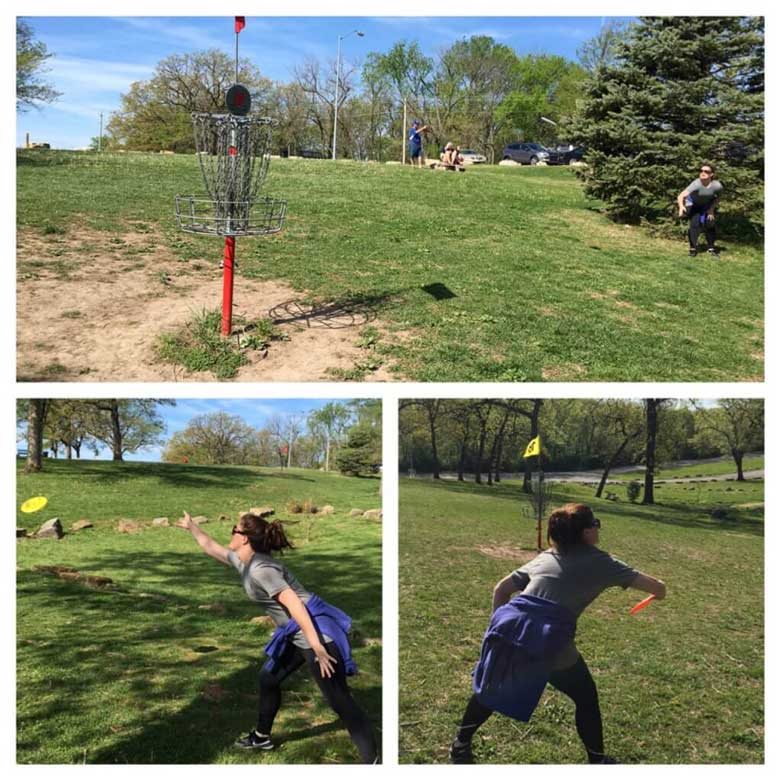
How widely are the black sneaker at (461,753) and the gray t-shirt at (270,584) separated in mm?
1136

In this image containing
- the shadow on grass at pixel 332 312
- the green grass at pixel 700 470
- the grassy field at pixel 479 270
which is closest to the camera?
the green grass at pixel 700 470

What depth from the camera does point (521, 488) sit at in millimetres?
5293

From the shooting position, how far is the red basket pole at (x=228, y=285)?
635 centimetres

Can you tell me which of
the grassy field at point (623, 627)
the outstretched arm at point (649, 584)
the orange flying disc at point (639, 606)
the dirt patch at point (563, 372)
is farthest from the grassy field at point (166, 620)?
the dirt patch at point (563, 372)

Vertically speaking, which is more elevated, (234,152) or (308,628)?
(234,152)

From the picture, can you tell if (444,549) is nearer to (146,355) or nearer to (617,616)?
(617,616)

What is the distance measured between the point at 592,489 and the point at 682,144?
957 centimetres

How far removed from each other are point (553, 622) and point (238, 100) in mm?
4250

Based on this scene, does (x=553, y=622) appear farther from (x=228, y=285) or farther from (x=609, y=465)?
(x=228, y=285)

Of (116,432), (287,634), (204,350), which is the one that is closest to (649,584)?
(287,634)

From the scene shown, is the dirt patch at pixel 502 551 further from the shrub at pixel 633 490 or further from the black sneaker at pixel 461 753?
the black sneaker at pixel 461 753

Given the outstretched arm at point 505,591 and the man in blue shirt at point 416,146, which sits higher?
the man in blue shirt at point 416,146

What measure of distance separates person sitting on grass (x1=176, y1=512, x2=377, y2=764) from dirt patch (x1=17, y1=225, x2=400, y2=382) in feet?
7.77

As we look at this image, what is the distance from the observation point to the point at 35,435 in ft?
22.8
